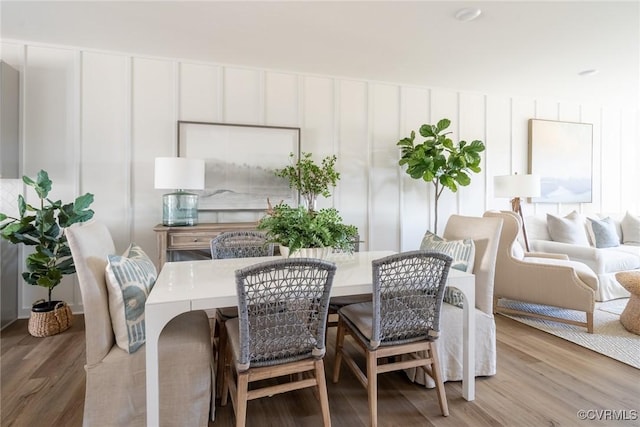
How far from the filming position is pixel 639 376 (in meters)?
2.18

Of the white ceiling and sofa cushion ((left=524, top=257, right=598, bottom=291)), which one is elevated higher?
the white ceiling

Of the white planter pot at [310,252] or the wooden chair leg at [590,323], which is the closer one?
the white planter pot at [310,252]

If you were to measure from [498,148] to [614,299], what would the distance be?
2228 mm

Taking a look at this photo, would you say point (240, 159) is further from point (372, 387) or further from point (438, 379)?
point (438, 379)

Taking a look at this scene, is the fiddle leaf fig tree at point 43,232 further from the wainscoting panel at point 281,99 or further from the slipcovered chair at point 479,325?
the slipcovered chair at point 479,325

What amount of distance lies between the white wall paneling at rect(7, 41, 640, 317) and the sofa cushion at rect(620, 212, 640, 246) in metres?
0.88

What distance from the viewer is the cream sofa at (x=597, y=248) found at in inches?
144

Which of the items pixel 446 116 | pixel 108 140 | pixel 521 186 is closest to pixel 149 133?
pixel 108 140

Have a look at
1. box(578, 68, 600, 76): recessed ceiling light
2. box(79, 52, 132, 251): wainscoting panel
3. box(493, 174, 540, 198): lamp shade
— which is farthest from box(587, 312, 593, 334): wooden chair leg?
box(79, 52, 132, 251): wainscoting panel

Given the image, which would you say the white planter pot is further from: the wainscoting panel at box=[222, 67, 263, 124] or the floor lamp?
the floor lamp

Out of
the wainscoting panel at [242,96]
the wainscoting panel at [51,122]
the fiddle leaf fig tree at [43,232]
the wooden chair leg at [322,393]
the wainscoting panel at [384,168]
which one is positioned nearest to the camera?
the wooden chair leg at [322,393]

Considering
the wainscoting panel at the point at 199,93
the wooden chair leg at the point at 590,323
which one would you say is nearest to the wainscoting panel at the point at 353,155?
the wainscoting panel at the point at 199,93

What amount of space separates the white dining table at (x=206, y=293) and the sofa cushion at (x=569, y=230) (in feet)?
10.1

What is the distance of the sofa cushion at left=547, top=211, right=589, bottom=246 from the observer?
13.6 ft
